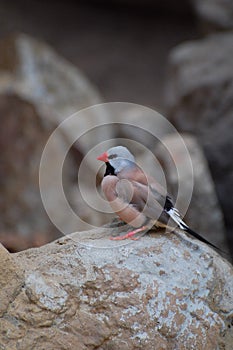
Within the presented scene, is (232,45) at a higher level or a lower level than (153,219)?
higher

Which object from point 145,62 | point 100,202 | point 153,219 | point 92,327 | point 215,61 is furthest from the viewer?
point 145,62

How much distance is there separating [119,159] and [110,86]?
28.1 feet

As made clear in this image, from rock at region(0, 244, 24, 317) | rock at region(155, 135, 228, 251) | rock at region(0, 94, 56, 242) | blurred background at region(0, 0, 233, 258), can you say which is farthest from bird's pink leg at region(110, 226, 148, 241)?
rock at region(0, 94, 56, 242)

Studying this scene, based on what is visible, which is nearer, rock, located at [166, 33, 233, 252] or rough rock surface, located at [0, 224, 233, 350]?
rough rock surface, located at [0, 224, 233, 350]

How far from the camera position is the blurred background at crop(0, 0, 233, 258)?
648cm

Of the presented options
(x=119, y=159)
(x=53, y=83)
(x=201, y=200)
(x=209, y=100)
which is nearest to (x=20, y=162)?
(x=53, y=83)

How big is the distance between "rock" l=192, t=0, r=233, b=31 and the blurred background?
0.5 inches

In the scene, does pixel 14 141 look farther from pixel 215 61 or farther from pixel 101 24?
pixel 101 24

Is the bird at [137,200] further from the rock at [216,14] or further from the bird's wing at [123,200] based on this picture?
the rock at [216,14]

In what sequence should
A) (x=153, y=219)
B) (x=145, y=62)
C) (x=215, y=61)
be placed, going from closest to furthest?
(x=153, y=219) → (x=215, y=61) → (x=145, y=62)

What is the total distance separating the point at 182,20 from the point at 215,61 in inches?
193

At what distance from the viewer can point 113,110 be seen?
10.2 metres

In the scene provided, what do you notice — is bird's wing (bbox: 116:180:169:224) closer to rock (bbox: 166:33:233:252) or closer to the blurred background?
the blurred background

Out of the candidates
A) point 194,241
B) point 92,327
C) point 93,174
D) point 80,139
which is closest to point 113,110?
point 80,139
